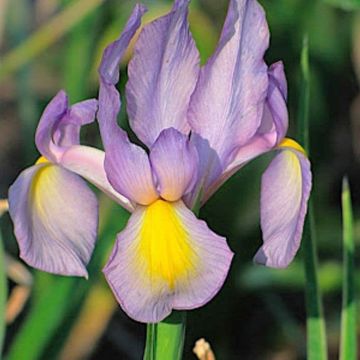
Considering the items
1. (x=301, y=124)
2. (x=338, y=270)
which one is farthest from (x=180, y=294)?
(x=338, y=270)

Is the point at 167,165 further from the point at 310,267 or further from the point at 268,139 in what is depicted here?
the point at 310,267

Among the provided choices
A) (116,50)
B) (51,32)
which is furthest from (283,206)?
(51,32)

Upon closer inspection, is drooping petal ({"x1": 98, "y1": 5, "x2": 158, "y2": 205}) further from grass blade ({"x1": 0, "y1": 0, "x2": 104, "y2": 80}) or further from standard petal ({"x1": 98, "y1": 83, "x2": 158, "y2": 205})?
grass blade ({"x1": 0, "y1": 0, "x2": 104, "y2": 80})

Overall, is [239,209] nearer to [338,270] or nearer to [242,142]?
[338,270]

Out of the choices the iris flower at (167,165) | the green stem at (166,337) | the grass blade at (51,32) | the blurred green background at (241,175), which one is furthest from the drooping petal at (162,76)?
the grass blade at (51,32)

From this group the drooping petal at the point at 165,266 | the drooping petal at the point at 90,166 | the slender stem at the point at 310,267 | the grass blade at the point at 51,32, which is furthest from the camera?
the grass blade at the point at 51,32

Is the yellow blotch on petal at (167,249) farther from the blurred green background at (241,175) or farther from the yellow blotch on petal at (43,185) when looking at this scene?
the blurred green background at (241,175)
